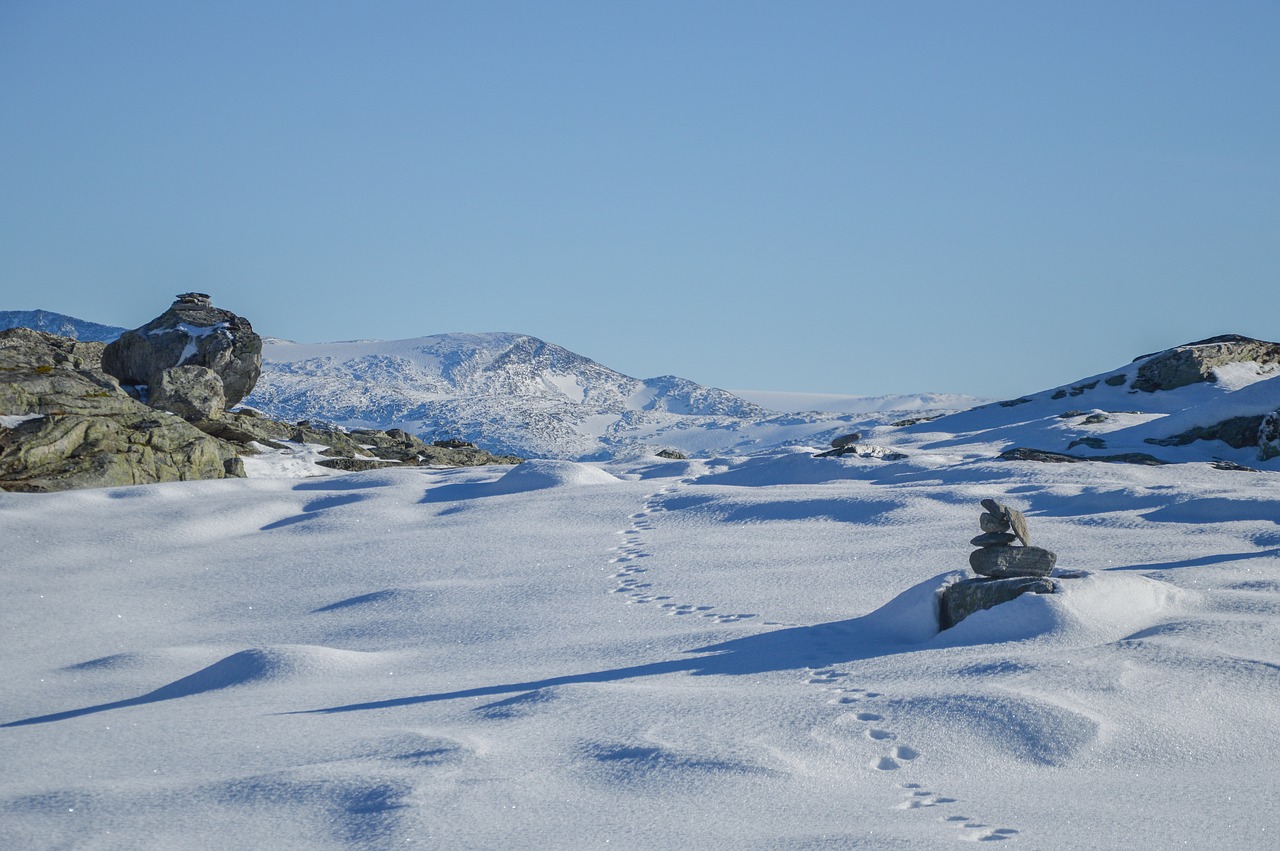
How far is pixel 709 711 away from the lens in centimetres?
720

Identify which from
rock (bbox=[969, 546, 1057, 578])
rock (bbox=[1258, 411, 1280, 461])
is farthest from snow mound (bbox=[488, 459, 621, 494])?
rock (bbox=[1258, 411, 1280, 461])

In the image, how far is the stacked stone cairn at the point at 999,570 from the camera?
30.7 feet

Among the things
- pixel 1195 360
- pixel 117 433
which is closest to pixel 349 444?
pixel 117 433

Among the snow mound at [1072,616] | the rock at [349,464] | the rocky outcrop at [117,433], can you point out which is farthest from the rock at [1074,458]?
the rocky outcrop at [117,433]

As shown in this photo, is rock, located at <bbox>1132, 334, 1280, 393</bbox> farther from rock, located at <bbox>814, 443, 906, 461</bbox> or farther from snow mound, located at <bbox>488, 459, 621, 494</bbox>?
snow mound, located at <bbox>488, 459, 621, 494</bbox>

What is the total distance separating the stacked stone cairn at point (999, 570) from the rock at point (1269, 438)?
1571 cm

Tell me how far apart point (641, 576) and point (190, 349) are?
22535 millimetres

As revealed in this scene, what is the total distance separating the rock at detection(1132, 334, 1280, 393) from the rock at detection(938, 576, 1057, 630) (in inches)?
1058

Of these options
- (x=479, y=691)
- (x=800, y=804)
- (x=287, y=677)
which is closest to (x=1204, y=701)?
(x=800, y=804)

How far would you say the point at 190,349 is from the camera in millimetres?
30766

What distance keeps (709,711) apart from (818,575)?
17.9 feet

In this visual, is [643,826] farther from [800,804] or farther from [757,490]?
[757,490]

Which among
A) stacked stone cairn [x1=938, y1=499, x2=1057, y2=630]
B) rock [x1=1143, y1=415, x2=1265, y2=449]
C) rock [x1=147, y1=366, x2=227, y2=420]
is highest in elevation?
rock [x1=147, y1=366, x2=227, y2=420]

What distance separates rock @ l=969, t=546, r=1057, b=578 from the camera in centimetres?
983
